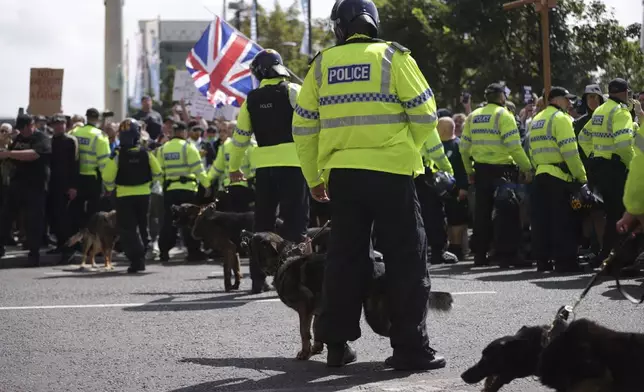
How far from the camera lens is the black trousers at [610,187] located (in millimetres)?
13641

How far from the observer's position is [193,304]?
1193 centimetres

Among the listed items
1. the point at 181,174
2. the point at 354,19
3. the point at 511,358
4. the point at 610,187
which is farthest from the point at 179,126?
the point at 511,358

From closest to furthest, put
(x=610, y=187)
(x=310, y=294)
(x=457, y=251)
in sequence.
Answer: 1. (x=310, y=294)
2. (x=610, y=187)
3. (x=457, y=251)

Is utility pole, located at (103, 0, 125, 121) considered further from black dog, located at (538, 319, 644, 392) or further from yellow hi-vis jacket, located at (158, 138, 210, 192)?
black dog, located at (538, 319, 644, 392)

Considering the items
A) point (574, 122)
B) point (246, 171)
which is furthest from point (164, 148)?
point (574, 122)

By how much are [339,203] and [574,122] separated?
835cm

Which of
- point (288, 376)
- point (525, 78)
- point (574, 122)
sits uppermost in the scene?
point (525, 78)

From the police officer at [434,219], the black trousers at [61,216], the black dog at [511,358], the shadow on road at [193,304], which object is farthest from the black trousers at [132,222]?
the black dog at [511,358]

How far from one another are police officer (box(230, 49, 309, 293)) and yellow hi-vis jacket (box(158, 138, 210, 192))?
6.36 m

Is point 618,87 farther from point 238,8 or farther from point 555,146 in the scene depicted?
point 238,8

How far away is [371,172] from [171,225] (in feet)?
39.3

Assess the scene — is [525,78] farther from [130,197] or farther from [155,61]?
[155,61]

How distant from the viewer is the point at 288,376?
7691 mm

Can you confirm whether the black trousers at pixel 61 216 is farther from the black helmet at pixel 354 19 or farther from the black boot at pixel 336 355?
the black helmet at pixel 354 19
